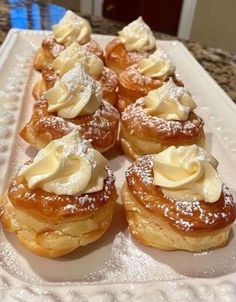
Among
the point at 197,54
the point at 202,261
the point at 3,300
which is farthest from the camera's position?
the point at 197,54

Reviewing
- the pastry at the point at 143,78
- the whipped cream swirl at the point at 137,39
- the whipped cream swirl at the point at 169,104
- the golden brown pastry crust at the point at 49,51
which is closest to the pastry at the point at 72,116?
the whipped cream swirl at the point at 169,104

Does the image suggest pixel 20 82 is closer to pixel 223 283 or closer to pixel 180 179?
pixel 180 179

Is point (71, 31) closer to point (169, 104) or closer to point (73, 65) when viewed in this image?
point (73, 65)

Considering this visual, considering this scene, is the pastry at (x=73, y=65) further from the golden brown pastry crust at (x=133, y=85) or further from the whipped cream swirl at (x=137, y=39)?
the whipped cream swirl at (x=137, y=39)

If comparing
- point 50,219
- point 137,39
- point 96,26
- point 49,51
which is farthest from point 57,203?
point 96,26

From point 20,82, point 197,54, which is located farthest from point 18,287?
point 197,54

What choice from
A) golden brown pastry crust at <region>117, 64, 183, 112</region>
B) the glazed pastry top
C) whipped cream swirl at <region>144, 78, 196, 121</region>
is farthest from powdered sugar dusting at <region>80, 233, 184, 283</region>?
golden brown pastry crust at <region>117, 64, 183, 112</region>
